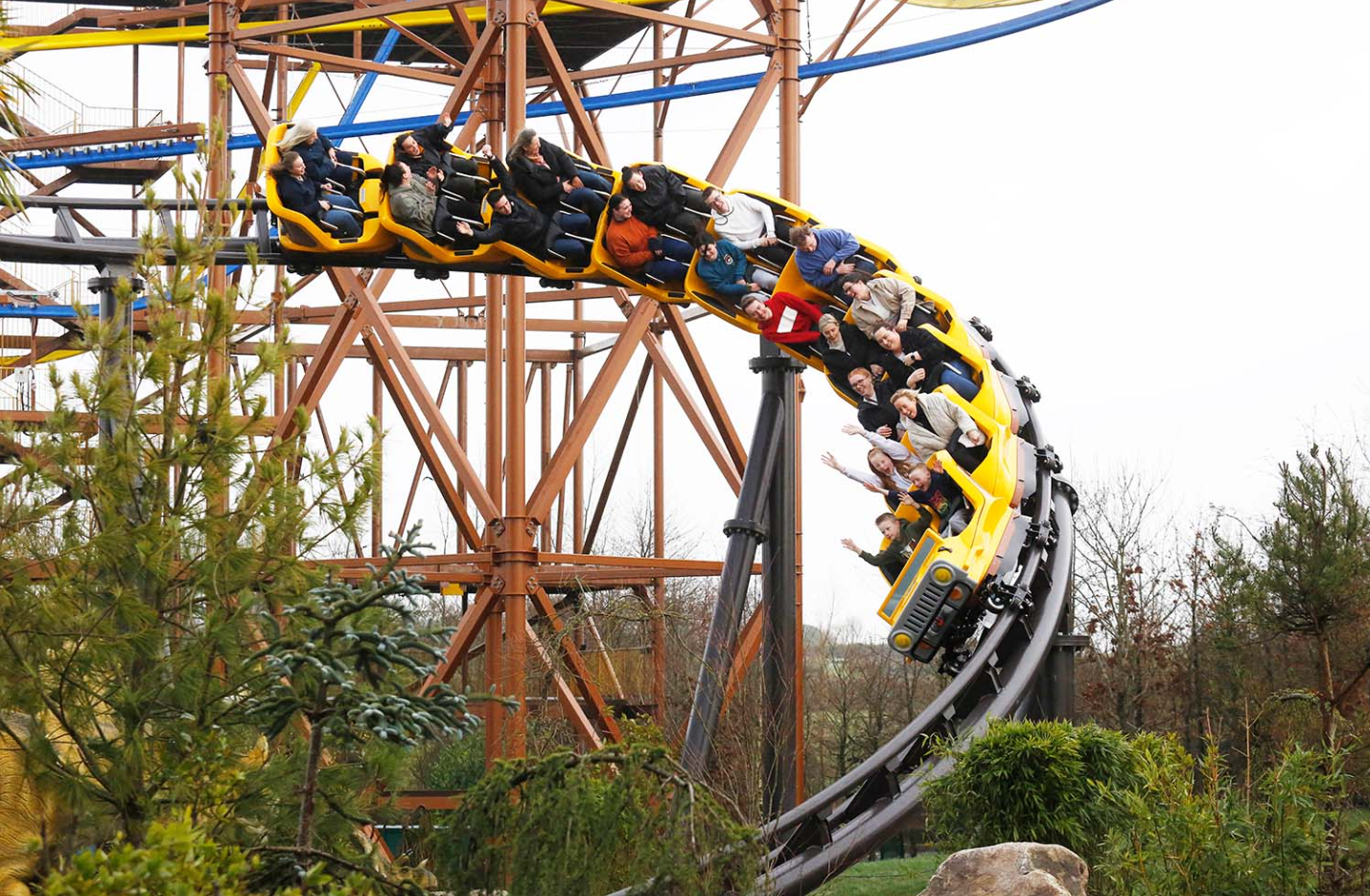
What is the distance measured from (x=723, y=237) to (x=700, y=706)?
2.51 metres

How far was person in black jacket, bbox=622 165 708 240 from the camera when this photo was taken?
9578 millimetres

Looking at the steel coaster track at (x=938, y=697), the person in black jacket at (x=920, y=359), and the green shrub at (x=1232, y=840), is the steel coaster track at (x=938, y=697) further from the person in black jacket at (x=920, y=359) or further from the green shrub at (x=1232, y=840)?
the green shrub at (x=1232, y=840)

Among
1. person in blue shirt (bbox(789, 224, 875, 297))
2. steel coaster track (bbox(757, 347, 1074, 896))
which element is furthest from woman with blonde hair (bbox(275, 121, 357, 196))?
steel coaster track (bbox(757, 347, 1074, 896))

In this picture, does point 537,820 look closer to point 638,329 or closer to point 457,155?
point 457,155

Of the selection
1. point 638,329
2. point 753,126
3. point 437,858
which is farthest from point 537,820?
point 753,126

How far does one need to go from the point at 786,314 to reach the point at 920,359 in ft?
2.57

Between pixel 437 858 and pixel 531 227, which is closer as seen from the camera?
pixel 437 858

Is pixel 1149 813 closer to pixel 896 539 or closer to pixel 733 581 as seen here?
pixel 896 539

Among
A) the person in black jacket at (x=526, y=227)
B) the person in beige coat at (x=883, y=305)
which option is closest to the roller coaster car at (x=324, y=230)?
the person in black jacket at (x=526, y=227)

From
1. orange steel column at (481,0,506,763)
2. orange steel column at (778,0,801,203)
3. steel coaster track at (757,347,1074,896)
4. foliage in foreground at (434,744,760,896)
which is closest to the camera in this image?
foliage in foreground at (434,744,760,896)

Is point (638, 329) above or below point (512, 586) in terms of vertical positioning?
above

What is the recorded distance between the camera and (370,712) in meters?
4.01

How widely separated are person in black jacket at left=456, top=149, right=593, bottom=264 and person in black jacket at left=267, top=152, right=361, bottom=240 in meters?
0.62

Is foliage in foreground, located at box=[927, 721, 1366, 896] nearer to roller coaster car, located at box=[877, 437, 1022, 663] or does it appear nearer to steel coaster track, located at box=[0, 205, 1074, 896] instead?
steel coaster track, located at box=[0, 205, 1074, 896]
